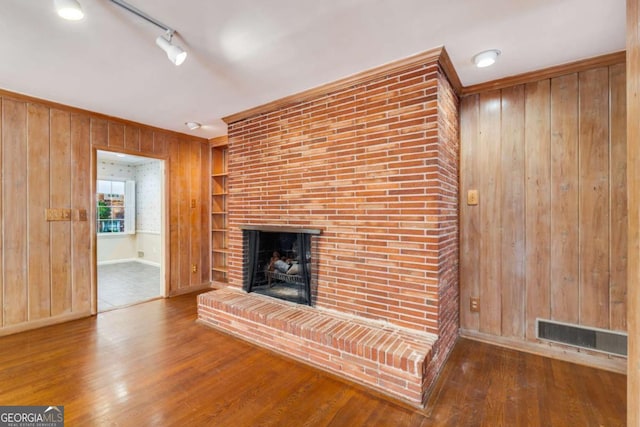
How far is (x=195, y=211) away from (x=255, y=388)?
3246 mm

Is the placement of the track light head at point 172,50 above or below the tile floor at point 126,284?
above

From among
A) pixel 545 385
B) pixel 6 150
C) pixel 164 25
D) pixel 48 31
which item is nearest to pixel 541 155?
pixel 545 385

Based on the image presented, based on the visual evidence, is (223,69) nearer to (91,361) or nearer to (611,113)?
(91,361)

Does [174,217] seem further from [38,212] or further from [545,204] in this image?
[545,204]

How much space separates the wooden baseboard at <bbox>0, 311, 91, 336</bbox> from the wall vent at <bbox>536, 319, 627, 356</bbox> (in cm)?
482

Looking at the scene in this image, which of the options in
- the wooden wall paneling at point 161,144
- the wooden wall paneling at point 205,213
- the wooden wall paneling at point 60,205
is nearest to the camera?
the wooden wall paneling at point 60,205

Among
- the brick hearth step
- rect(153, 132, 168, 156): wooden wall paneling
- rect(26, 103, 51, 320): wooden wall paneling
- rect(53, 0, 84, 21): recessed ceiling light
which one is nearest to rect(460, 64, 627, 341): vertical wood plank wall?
the brick hearth step

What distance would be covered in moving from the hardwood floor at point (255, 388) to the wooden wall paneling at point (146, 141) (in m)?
2.42

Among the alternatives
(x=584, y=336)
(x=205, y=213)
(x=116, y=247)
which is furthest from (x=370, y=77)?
(x=116, y=247)

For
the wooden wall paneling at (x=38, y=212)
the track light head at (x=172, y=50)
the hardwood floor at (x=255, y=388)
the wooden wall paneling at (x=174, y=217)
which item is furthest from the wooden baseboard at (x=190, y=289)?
the track light head at (x=172, y=50)

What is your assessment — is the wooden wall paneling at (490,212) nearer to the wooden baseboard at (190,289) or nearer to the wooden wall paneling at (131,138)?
the wooden baseboard at (190,289)

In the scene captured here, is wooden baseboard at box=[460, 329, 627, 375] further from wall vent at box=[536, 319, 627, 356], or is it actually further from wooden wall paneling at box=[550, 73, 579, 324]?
wooden wall paneling at box=[550, 73, 579, 324]

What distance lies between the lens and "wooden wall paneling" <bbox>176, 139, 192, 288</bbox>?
4.36 m

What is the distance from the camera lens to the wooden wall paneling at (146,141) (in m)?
3.90
